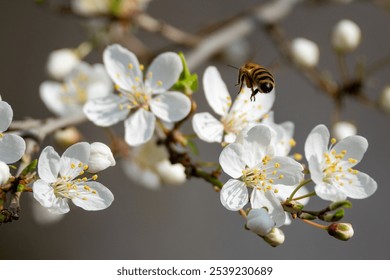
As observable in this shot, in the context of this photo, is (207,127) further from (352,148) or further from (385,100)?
(385,100)

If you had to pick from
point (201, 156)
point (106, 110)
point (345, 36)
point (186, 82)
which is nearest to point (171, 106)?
point (186, 82)

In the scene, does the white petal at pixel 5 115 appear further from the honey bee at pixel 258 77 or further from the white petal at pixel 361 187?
the white petal at pixel 361 187

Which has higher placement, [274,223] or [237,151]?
[237,151]

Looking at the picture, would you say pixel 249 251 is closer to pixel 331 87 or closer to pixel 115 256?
pixel 115 256

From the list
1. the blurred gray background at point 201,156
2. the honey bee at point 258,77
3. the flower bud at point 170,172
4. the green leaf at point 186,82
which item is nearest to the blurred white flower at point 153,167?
the flower bud at point 170,172

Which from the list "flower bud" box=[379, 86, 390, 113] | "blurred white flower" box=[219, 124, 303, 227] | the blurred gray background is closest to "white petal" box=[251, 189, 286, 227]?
"blurred white flower" box=[219, 124, 303, 227]

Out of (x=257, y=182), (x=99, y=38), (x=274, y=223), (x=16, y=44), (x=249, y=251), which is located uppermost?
(x=16, y=44)

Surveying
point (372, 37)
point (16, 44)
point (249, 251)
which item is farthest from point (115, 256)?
point (372, 37)
